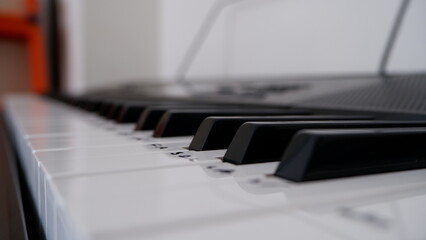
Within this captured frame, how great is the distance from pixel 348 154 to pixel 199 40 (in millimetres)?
1600

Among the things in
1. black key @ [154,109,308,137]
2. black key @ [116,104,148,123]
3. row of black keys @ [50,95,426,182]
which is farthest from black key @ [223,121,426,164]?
black key @ [116,104,148,123]

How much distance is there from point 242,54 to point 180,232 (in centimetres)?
132

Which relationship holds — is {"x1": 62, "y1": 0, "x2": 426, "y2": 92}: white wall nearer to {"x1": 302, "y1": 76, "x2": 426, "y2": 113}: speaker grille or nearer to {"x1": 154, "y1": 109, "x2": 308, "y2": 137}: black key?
{"x1": 302, "y1": 76, "x2": 426, "y2": 113}: speaker grille

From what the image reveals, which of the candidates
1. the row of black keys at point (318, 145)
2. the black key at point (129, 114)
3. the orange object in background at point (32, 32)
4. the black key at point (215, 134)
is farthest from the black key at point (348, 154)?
the orange object in background at point (32, 32)

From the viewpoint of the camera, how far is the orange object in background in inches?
162

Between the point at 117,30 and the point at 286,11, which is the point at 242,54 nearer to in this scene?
the point at 286,11

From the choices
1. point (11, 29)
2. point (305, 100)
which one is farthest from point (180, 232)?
point (11, 29)

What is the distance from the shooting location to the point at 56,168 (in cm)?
34

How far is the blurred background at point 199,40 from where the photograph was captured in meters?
0.96

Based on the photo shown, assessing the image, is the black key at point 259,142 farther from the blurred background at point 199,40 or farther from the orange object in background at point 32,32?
the orange object in background at point 32,32

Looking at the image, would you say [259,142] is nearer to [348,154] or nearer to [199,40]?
[348,154]

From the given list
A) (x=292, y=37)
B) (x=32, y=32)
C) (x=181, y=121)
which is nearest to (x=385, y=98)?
(x=181, y=121)

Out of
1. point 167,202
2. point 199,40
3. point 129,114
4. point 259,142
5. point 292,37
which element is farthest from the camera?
point 199,40

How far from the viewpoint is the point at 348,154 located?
0.33m
